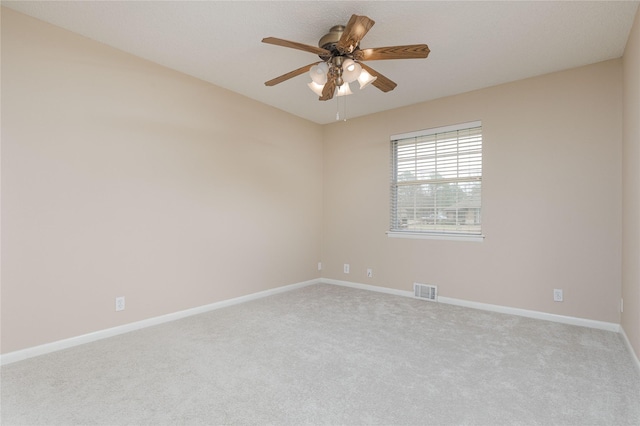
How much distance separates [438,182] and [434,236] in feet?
2.30

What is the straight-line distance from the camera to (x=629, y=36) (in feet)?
8.53

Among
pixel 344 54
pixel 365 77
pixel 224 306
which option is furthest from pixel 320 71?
pixel 224 306

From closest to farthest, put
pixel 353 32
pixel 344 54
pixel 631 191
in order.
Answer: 1. pixel 353 32
2. pixel 344 54
3. pixel 631 191

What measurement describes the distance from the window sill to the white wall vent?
0.62m

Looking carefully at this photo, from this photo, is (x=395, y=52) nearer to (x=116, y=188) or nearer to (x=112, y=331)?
(x=116, y=188)

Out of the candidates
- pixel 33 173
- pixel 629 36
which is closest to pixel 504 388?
pixel 629 36

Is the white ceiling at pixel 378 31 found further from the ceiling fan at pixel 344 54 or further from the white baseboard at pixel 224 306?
the white baseboard at pixel 224 306

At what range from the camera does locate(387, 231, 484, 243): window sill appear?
3803mm

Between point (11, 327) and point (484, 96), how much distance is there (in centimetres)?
494

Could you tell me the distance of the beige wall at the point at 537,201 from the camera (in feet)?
10.0

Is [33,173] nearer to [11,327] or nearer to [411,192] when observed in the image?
[11,327]

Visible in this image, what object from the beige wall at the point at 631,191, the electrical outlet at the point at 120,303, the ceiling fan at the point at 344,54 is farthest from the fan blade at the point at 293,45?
the electrical outlet at the point at 120,303

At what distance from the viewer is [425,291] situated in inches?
162

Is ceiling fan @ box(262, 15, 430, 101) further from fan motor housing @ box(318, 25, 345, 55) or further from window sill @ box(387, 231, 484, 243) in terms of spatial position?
window sill @ box(387, 231, 484, 243)
